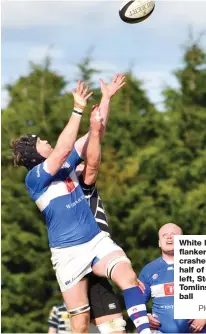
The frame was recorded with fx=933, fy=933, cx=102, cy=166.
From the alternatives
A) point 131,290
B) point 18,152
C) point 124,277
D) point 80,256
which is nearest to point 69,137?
point 18,152

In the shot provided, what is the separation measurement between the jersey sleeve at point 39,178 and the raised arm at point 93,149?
43cm

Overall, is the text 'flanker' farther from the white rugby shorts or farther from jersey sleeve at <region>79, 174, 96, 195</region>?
jersey sleeve at <region>79, 174, 96, 195</region>

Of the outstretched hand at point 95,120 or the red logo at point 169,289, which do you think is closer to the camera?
the outstretched hand at point 95,120

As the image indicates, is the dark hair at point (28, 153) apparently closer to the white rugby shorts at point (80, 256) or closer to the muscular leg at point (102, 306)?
the white rugby shorts at point (80, 256)

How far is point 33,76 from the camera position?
24922 millimetres

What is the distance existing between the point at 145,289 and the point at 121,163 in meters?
13.7

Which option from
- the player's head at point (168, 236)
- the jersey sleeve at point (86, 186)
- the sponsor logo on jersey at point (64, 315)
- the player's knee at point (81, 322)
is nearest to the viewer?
the player's knee at point (81, 322)

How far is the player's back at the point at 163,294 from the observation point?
28.8 feet

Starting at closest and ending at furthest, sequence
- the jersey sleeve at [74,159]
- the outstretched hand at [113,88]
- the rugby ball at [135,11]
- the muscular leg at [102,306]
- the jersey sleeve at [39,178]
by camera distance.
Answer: the jersey sleeve at [39,178]
the muscular leg at [102,306]
the jersey sleeve at [74,159]
the outstretched hand at [113,88]
the rugby ball at [135,11]

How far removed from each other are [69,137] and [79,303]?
145 centimetres

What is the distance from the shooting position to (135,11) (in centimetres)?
934

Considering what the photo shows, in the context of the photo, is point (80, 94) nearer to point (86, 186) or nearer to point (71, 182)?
point (71, 182)

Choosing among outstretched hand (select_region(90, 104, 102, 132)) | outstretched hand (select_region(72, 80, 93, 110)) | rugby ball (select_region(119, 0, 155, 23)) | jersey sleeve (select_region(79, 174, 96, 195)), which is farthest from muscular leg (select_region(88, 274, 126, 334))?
rugby ball (select_region(119, 0, 155, 23))

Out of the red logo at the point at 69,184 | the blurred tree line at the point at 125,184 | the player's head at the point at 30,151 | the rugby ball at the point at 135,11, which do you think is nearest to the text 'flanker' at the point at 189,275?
the red logo at the point at 69,184
